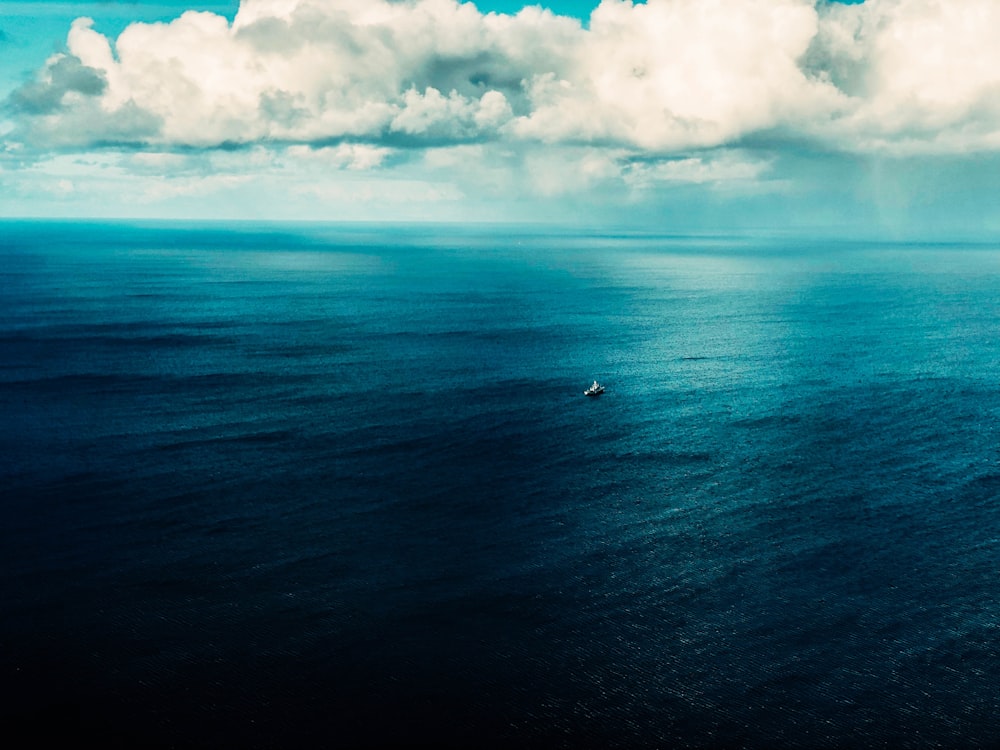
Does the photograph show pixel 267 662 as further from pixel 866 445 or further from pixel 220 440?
pixel 866 445

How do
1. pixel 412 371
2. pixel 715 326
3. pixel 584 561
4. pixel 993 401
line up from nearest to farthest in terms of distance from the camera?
pixel 584 561 < pixel 993 401 < pixel 412 371 < pixel 715 326

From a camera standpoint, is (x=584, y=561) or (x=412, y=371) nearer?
(x=584, y=561)

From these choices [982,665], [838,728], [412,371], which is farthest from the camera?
[412,371]

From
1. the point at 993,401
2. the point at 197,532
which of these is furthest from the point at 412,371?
the point at 993,401

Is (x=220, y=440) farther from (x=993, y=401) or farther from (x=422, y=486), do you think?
(x=993, y=401)

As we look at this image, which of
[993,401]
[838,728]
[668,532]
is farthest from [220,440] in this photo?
[993,401]

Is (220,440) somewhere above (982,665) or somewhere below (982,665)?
above
